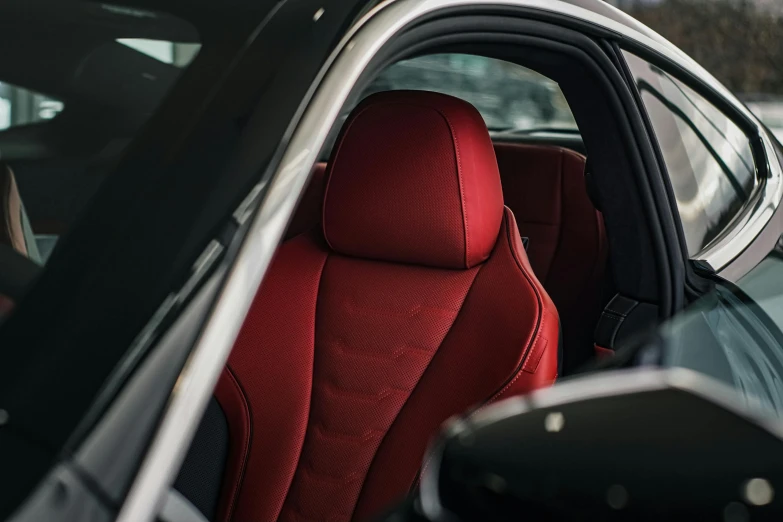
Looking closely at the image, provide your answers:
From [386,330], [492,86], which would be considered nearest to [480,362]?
[386,330]

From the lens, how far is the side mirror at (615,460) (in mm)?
778

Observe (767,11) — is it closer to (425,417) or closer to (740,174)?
(740,174)

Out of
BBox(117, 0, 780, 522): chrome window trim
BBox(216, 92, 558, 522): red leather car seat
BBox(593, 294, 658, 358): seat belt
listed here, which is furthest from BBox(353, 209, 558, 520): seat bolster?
BBox(117, 0, 780, 522): chrome window trim

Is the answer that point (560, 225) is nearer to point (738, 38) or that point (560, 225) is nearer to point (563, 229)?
point (563, 229)

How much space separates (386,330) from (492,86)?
12.6 feet

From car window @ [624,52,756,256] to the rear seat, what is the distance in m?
0.48

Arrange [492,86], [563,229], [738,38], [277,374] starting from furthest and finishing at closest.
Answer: [738,38], [492,86], [563,229], [277,374]

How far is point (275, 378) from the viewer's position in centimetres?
177

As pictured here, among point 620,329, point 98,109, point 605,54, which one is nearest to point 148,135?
point 98,109

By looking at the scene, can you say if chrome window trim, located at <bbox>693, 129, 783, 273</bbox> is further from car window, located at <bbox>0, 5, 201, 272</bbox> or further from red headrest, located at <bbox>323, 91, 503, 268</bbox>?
car window, located at <bbox>0, 5, 201, 272</bbox>

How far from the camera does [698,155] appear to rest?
2.03 meters

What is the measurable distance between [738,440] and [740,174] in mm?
1440

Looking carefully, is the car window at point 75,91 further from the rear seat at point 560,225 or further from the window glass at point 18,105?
the rear seat at point 560,225

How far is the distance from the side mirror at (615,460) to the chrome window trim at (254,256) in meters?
0.23
